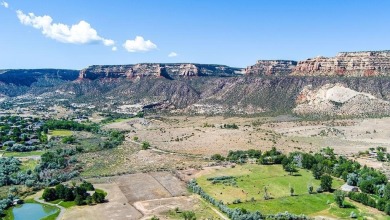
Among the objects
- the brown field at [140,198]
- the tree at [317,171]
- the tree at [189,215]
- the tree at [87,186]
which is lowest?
the brown field at [140,198]

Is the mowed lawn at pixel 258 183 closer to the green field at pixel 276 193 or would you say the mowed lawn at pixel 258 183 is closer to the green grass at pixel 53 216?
the green field at pixel 276 193

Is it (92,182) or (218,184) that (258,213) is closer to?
(218,184)

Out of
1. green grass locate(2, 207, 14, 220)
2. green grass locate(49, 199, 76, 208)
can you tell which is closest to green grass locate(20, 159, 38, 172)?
green grass locate(49, 199, 76, 208)

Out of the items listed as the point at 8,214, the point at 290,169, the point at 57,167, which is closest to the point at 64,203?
the point at 8,214

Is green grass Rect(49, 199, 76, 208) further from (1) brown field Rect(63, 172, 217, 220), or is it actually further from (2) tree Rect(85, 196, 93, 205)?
(2) tree Rect(85, 196, 93, 205)

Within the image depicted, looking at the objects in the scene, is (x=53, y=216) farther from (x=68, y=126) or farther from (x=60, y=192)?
(x=68, y=126)

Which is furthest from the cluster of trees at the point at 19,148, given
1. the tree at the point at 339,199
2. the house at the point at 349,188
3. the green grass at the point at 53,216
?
the tree at the point at 339,199
